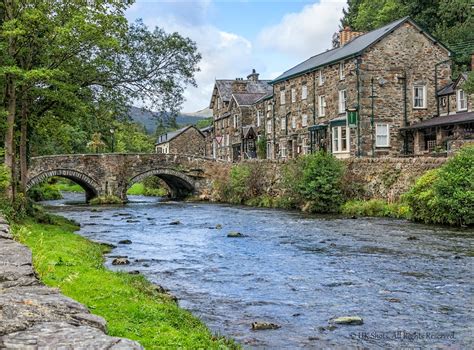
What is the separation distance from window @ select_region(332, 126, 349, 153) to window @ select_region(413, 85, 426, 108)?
6.03 metres

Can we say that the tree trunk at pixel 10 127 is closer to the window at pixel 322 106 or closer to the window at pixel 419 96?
the window at pixel 322 106

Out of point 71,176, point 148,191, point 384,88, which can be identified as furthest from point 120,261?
point 148,191

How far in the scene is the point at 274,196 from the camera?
44906 millimetres

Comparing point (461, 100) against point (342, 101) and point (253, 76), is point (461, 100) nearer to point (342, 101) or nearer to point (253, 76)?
point (342, 101)

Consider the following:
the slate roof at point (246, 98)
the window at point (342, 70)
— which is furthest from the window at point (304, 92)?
the slate roof at point (246, 98)

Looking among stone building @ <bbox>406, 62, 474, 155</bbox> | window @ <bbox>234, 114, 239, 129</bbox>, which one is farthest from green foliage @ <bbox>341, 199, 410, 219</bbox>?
window @ <bbox>234, 114, 239, 129</bbox>

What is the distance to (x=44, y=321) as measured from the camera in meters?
4.45

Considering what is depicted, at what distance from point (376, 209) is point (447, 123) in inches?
438

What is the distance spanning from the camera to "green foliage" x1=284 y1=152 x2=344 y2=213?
36.8 meters

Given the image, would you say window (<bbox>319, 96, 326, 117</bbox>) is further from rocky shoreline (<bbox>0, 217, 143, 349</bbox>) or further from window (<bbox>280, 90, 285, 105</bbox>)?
rocky shoreline (<bbox>0, 217, 143, 349</bbox>)

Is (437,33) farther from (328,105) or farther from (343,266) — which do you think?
(343,266)

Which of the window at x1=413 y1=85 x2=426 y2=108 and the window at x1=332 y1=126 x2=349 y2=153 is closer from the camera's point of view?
the window at x1=332 y1=126 x2=349 y2=153

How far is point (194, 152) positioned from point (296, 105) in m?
40.3

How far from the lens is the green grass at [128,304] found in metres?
8.02
